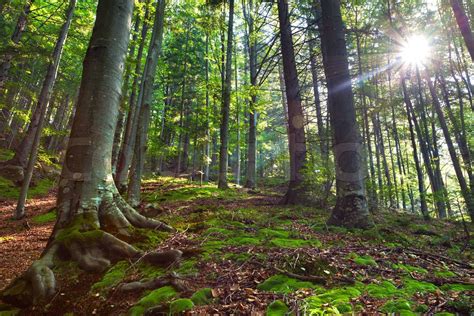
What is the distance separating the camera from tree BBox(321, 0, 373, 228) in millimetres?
5883

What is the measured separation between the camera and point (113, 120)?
A: 14.7 feet

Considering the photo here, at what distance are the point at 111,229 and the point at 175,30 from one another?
10.2m

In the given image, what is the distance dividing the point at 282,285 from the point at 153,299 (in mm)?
1265

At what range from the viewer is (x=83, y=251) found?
11.6ft

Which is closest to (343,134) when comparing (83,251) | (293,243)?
(293,243)

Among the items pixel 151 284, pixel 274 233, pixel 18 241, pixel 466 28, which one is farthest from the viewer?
pixel 18 241

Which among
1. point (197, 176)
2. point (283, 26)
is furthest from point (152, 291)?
point (197, 176)

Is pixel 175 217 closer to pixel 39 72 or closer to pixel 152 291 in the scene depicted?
pixel 152 291

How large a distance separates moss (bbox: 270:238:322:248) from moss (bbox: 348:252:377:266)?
691 millimetres

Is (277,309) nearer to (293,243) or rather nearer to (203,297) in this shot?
(203,297)

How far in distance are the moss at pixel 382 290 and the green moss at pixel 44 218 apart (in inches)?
374

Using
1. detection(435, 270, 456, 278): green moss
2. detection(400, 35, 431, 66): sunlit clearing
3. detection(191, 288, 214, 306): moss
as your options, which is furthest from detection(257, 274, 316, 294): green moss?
detection(400, 35, 431, 66): sunlit clearing

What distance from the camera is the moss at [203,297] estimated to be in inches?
96.5

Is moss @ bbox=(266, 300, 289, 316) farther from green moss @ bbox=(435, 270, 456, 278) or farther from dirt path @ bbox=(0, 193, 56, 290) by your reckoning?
dirt path @ bbox=(0, 193, 56, 290)
